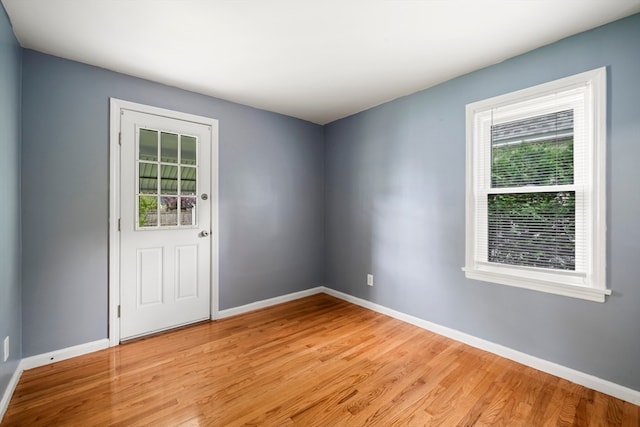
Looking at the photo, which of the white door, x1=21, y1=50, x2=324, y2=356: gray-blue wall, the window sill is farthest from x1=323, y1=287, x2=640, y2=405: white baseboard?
the white door

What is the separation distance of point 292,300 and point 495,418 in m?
2.51

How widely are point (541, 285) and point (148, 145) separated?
11.6 ft

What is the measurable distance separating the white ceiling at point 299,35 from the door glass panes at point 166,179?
0.57 meters

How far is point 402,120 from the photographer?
309 cm

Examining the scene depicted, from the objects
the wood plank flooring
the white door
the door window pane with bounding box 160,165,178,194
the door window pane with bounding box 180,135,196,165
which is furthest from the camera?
the door window pane with bounding box 180,135,196,165

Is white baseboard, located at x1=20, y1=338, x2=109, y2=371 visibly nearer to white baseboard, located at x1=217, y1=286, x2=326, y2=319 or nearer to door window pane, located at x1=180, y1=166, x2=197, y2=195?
white baseboard, located at x1=217, y1=286, x2=326, y2=319

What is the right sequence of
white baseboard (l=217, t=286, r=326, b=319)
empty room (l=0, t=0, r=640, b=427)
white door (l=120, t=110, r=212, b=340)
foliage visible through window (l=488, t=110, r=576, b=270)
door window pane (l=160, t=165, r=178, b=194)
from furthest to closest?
white baseboard (l=217, t=286, r=326, b=319)
door window pane (l=160, t=165, r=178, b=194)
white door (l=120, t=110, r=212, b=340)
foliage visible through window (l=488, t=110, r=576, b=270)
empty room (l=0, t=0, r=640, b=427)

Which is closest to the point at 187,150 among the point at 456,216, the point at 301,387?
the point at 301,387

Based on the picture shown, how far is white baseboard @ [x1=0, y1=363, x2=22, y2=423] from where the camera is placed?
1.69 metres

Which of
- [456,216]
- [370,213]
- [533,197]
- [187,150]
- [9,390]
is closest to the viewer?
[9,390]

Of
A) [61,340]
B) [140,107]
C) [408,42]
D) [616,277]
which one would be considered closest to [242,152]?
[140,107]

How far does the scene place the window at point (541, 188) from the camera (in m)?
1.93

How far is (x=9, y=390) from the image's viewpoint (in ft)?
6.03

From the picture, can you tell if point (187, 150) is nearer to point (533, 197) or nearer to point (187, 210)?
point (187, 210)
